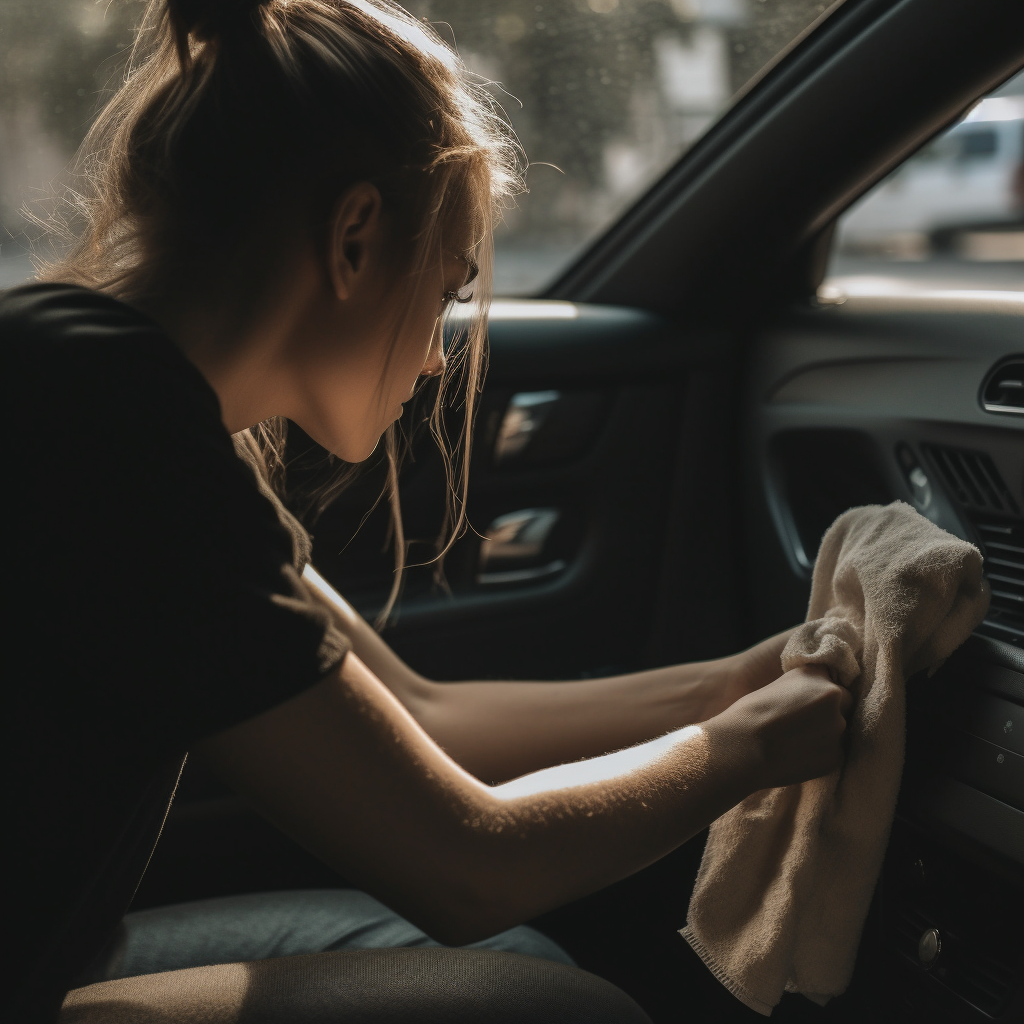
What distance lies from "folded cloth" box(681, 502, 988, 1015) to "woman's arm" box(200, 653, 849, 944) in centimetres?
10

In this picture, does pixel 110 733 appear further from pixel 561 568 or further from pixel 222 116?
pixel 561 568

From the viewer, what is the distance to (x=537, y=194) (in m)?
1.92

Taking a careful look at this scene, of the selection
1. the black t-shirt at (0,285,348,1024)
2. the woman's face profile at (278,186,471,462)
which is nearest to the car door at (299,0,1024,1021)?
the woman's face profile at (278,186,471,462)

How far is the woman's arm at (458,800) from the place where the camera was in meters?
0.75

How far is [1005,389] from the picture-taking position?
1283 millimetres

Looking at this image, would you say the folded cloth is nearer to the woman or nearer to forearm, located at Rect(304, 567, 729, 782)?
the woman

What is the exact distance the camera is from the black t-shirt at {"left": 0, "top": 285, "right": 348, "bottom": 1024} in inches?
25.8

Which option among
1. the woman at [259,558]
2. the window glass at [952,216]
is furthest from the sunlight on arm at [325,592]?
the window glass at [952,216]

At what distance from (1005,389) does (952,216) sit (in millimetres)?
684

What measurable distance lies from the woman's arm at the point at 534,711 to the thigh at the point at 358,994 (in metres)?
0.40

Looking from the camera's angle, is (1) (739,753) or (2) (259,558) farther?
(1) (739,753)

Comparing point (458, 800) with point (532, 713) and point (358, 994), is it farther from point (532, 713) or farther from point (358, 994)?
point (532, 713)

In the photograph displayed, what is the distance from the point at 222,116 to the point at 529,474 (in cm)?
112

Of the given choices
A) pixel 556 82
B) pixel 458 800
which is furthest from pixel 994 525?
pixel 556 82
